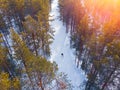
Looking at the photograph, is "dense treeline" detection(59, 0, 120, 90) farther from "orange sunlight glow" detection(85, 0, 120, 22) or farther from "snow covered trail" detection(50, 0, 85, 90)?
"orange sunlight glow" detection(85, 0, 120, 22)

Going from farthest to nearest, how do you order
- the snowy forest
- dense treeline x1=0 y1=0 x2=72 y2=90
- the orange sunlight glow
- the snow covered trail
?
1. the orange sunlight glow
2. the snow covered trail
3. the snowy forest
4. dense treeline x1=0 y1=0 x2=72 y2=90

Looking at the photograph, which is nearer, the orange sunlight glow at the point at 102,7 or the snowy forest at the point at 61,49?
the snowy forest at the point at 61,49

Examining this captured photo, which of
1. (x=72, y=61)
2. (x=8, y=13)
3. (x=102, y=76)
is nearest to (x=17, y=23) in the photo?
(x=8, y=13)

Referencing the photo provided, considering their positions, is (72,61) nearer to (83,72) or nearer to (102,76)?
(83,72)

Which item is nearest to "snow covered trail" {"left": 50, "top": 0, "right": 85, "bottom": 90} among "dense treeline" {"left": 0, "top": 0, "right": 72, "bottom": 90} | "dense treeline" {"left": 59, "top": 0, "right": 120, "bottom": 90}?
"dense treeline" {"left": 59, "top": 0, "right": 120, "bottom": 90}

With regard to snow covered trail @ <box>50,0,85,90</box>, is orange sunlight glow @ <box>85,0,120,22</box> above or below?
above

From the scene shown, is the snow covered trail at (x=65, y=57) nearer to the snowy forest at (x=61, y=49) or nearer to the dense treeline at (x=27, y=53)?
the snowy forest at (x=61, y=49)

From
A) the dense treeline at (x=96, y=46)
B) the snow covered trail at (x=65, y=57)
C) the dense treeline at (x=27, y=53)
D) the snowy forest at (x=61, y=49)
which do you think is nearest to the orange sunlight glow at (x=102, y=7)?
the snowy forest at (x=61, y=49)

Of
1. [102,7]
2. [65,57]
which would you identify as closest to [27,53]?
Result: [65,57]
